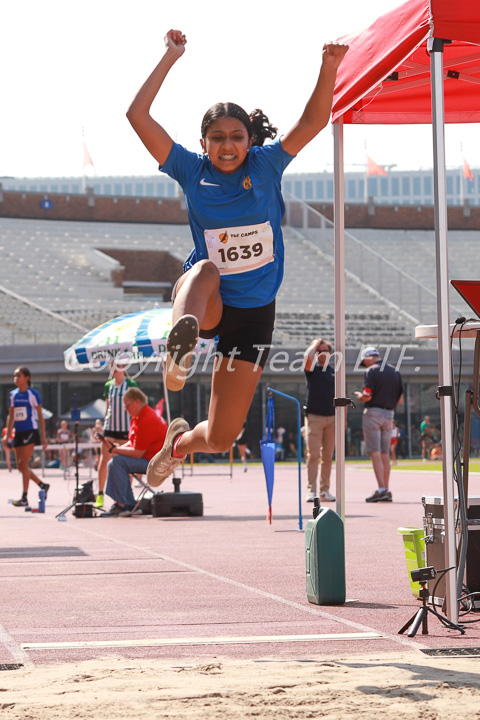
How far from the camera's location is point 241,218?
548cm

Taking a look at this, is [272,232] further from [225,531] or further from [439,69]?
[225,531]

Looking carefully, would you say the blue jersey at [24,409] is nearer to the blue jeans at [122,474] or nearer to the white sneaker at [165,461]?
the blue jeans at [122,474]

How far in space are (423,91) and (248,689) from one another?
15.2 ft

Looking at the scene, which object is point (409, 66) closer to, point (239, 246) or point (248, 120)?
point (248, 120)

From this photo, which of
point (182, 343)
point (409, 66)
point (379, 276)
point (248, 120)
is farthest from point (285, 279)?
point (182, 343)

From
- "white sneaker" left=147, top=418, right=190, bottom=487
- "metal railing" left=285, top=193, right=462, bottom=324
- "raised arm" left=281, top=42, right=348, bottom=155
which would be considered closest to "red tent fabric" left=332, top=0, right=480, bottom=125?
"raised arm" left=281, top=42, right=348, bottom=155

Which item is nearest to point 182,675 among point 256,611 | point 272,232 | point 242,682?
point 242,682

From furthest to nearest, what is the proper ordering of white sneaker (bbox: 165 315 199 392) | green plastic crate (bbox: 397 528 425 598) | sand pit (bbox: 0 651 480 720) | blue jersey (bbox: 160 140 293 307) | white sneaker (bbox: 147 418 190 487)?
green plastic crate (bbox: 397 528 425 598), white sneaker (bbox: 147 418 190 487), blue jersey (bbox: 160 140 293 307), white sneaker (bbox: 165 315 199 392), sand pit (bbox: 0 651 480 720)

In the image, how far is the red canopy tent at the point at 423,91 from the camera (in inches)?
223

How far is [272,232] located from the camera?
5.51 m

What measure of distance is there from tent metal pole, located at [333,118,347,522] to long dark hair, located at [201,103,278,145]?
3.83ft

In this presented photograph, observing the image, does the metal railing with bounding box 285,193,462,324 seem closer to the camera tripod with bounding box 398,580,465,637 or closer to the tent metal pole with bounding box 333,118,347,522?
the tent metal pole with bounding box 333,118,347,522

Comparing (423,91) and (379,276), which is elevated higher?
(379,276)

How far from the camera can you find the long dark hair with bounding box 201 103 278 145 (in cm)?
555
